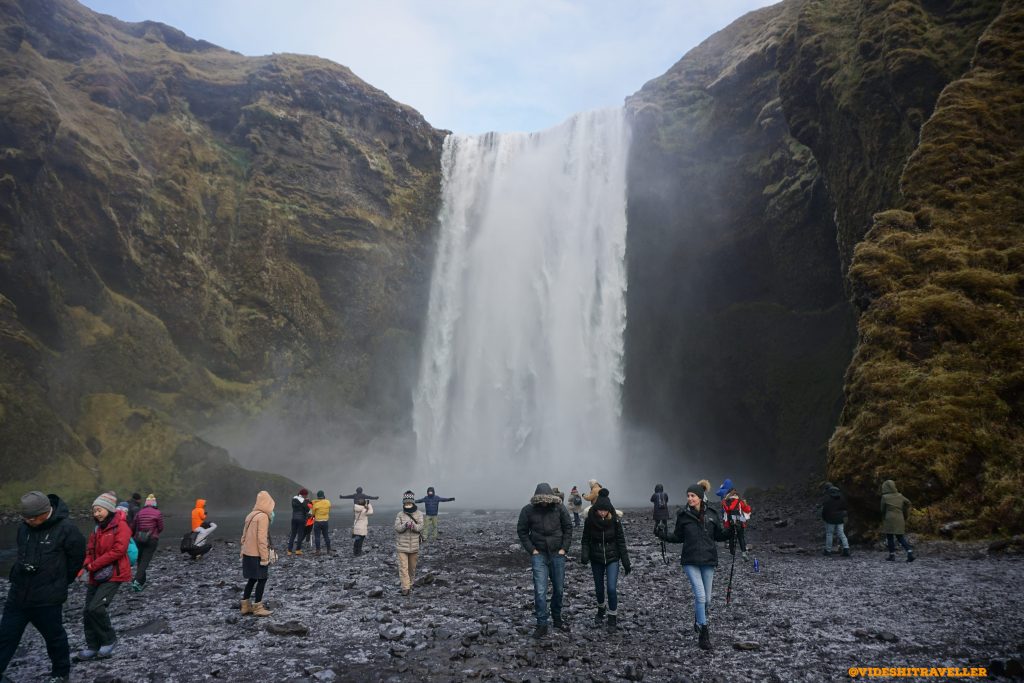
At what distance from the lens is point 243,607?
9.76 m

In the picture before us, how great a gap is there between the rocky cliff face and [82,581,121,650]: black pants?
1636 cm

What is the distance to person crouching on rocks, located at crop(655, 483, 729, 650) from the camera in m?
7.58

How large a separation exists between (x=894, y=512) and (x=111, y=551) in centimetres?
1476

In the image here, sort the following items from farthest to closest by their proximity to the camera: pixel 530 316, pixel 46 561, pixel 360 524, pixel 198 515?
pixel 530 316, pixel 198 515, pixel 360 524, pixel 46 561

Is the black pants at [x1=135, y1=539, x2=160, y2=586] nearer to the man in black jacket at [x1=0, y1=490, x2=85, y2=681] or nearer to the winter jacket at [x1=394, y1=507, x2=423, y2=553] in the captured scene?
the winter jacket at [x1=394, y1=507, x2=423, y2=553]

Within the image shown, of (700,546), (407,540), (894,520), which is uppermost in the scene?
(700,546)

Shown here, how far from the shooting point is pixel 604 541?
8.55 m

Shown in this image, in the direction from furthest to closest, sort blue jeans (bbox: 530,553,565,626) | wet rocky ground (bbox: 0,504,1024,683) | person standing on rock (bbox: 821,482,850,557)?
person standing on rock (bbox: 821,482,850,557) → blue jeans (bbox: 530,553,565,626) → wet rocky ground (bbox: 0,504,1024,683)

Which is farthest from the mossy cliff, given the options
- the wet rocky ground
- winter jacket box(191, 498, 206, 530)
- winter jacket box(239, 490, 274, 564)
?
winter jacket box(239, 490, 274, 564)

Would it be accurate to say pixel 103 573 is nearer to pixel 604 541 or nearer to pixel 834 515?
pixel 604 541

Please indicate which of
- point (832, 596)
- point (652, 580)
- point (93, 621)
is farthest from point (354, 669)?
point (832, 596)

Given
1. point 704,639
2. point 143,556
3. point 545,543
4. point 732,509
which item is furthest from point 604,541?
point 143,556

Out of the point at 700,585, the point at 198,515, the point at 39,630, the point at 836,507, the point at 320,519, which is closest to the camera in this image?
the point at 39,630

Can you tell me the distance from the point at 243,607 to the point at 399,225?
172ft
